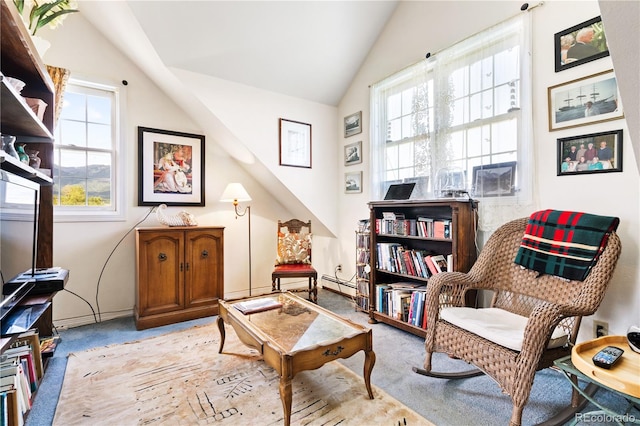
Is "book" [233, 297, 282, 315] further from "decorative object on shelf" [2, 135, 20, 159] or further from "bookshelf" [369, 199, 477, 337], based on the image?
"decorative object on shelf" [2, 135, 20, 159]

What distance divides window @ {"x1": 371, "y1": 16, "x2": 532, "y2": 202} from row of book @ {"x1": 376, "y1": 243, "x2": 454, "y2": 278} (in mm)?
560

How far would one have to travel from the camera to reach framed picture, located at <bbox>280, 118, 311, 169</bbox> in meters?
3.46

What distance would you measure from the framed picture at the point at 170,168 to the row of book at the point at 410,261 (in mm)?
2171

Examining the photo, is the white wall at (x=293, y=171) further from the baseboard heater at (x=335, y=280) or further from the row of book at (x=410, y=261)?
the row of book at (x=410, y=261)

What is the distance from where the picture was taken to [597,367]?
115 cm

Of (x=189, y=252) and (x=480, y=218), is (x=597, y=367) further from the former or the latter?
(x=189, y=252)

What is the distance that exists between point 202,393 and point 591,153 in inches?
111

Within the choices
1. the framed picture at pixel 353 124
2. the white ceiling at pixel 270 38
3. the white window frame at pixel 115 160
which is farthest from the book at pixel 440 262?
the white window frame at pixel 115 160

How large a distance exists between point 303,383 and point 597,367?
1.46 meters

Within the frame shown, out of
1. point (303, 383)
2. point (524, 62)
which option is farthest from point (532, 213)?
point (303, 383)

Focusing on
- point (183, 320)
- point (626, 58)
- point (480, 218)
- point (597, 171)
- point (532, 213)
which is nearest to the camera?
point (626, 58)

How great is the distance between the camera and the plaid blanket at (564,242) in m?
1.68

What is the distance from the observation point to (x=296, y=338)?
166cm

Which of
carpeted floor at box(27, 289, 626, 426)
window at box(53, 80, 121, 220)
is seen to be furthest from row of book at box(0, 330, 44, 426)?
window at box(53, 80, 121, 220)
